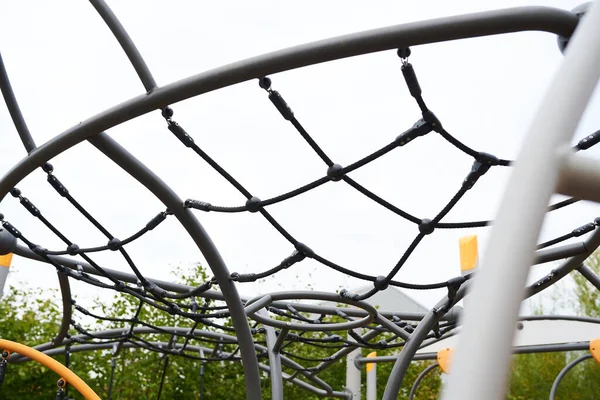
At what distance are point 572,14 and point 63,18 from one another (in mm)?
2418

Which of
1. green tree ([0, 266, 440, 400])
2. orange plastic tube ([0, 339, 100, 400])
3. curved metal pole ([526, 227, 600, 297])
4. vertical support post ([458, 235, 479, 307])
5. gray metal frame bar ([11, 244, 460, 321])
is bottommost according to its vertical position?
orange plastic tube ([0, 339, 100, 400])

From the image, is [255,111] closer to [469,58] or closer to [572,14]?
[469,58]

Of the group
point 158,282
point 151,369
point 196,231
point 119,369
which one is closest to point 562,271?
point 196,231

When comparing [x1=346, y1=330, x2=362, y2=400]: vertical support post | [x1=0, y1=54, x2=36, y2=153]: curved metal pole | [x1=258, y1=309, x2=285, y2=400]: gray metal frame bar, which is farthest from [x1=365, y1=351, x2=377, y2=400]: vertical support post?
[x1=0, y1=54, x2=36, y2=153]: curved metal pole

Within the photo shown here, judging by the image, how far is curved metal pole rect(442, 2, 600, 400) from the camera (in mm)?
467

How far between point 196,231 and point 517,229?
1.94 m

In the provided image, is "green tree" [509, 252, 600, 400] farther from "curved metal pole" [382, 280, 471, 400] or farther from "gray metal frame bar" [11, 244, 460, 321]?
"curved metal pole" [382, 280, 471, 400]

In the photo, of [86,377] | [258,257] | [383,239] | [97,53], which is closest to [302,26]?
[97,53]

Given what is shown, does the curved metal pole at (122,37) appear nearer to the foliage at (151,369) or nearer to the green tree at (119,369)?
the foliage at (151,369)

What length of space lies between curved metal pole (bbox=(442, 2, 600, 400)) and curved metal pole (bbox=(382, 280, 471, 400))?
2351 mm

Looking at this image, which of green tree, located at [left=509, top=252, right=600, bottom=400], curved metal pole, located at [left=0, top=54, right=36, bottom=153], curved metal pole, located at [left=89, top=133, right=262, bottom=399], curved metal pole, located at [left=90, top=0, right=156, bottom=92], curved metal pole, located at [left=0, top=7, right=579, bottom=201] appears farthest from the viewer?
green tree, located at [left=509, top=252, right=600, bottom=400]

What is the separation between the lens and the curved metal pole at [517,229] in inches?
18.4

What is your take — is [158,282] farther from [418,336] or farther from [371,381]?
[371,381]

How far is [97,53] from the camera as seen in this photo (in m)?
3.77
